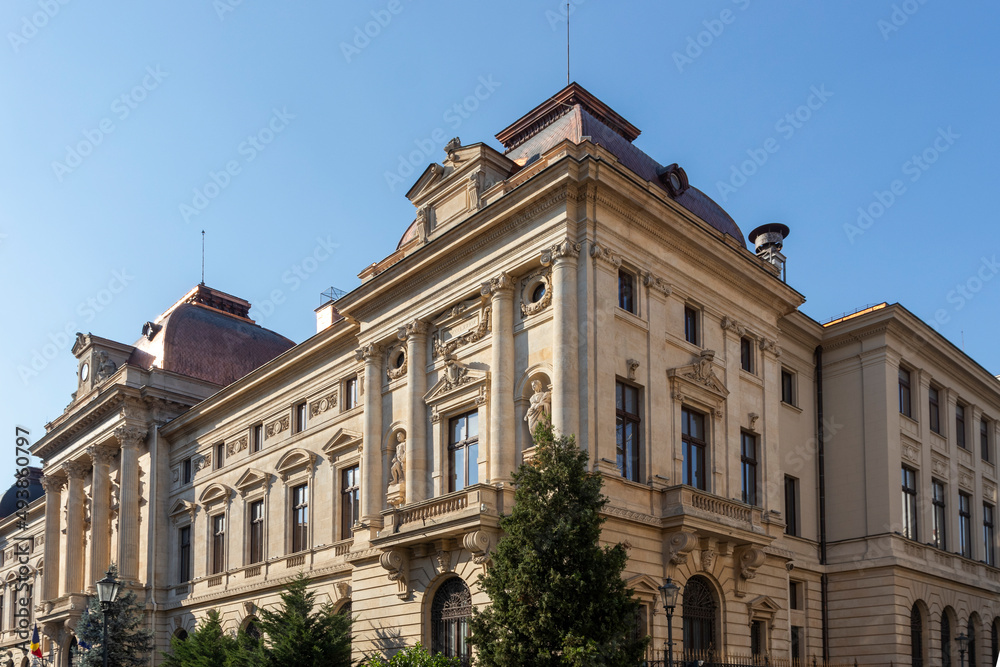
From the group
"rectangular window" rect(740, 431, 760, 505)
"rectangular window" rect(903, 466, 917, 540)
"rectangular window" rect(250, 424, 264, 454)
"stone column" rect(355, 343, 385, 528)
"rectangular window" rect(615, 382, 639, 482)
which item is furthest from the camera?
"rectangular window" rect(250, 424, 264, 454)

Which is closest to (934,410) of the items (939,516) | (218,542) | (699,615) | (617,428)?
(939,516)

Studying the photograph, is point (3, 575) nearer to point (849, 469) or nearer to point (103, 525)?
point (103, 525)

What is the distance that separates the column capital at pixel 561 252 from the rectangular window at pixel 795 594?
14935mm

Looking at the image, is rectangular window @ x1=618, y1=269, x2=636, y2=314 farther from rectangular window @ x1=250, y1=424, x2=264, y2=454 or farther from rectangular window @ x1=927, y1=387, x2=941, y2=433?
rectangular window @ x1=250, y1=424, x2=264, y2=454

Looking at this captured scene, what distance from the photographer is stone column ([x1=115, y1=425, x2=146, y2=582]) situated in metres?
48.1

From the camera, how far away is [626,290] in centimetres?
2739

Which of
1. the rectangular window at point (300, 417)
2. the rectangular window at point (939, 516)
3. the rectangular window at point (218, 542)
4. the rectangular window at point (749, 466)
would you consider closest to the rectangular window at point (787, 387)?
the rectangular window at point (749, 466)

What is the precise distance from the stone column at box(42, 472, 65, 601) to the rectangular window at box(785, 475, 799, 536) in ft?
132

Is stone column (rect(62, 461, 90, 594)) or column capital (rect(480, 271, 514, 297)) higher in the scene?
column capital (rect(480, 271, 514, 297))

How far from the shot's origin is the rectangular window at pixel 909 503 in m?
34.5

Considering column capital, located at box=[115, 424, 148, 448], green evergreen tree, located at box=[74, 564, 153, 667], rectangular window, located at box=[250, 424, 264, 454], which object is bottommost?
green evergreen tree, located at box=[74, 564, 153, 667]

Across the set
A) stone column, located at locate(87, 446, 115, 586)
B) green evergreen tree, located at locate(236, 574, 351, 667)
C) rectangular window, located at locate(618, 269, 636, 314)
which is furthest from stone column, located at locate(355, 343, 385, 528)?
stone column, located at locate(87, 446, 115, 586)

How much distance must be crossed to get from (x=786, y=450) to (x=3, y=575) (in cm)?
6276

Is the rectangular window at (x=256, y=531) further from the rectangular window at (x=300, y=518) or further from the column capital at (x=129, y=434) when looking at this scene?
the column capital at (x=129, y=434)
